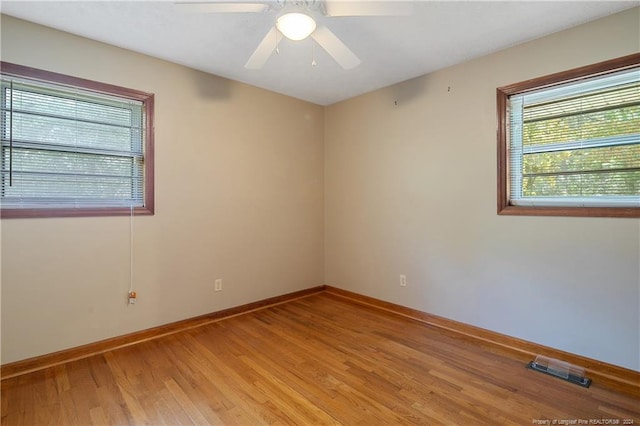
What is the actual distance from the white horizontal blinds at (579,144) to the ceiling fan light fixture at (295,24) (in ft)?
6.36

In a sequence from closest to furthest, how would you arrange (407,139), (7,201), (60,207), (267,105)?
(7,201) < (60,207) < (407,139) < (267,105)

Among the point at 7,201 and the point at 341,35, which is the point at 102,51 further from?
the point at 341,35

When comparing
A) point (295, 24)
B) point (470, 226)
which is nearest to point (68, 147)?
point (295, 24)

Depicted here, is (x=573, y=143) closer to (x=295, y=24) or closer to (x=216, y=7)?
(x=295, y=24)

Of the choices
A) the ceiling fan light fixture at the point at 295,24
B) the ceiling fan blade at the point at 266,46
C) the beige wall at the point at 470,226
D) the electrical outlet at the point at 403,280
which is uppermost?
the ceiling fan blade at the point at 266,46

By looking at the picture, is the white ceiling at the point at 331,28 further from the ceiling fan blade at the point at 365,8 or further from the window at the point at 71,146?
the window at the point at 71,146

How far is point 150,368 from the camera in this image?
7.43 feet

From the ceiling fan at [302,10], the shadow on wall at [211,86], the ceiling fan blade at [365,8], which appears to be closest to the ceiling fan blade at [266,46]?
the ceiling fan at [302,10]

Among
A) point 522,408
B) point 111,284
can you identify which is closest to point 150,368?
point 111,284

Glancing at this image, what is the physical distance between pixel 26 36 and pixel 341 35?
2.28 m

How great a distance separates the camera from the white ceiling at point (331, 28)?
6.79 ft

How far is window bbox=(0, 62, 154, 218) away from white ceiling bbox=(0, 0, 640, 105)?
1.42ft

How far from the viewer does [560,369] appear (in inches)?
87.9

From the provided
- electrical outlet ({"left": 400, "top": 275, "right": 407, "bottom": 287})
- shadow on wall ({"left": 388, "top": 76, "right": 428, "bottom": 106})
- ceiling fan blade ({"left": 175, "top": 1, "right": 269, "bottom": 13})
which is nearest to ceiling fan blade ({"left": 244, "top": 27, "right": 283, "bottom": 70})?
ceiling fan blade ({"left": 175, "top": 1, "right": 269, "bottom": 13})
